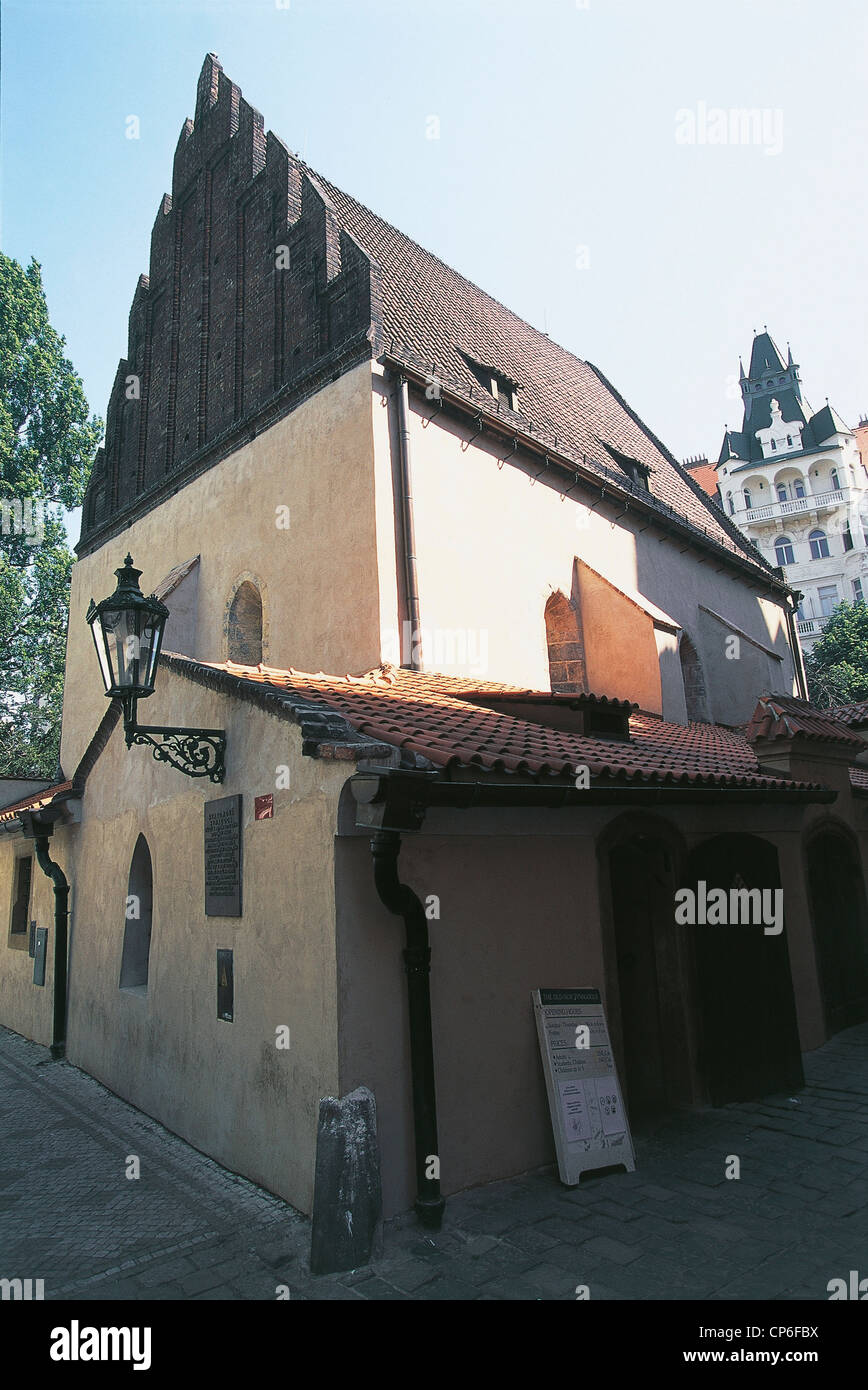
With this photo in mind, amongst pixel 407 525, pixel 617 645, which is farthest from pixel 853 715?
pixel 407 525

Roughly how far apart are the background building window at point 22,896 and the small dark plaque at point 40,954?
5.38 ft

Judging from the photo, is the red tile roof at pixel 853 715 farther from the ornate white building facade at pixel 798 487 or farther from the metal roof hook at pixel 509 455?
the ornate white building facade at pixel 798 487

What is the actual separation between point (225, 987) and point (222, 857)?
3.39ft

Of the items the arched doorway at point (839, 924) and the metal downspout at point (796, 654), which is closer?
the arched doorway at point (839, 924)

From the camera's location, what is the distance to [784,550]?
169ft

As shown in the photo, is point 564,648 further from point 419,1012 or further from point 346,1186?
point 346,1186

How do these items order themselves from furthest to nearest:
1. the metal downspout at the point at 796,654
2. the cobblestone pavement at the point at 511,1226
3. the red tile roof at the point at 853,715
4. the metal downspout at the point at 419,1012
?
the metal downspout at the point at 796,654
the red tile roof at the point at 853,715
the metal downspout at the point at 419,1012
the cobblestone pavement at the point at 511,1226

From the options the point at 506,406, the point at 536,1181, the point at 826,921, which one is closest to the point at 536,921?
the point at 536,1181

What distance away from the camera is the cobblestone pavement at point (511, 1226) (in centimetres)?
437

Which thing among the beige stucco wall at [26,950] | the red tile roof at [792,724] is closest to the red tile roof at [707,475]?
the red tile roof at [792,724]

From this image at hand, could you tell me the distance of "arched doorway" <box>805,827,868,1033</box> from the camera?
33.3 feet

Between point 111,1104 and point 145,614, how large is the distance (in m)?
5.01

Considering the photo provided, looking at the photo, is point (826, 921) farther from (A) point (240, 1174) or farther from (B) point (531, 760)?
(A) point (240, 1174)

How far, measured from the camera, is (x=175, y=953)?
7.54 m
